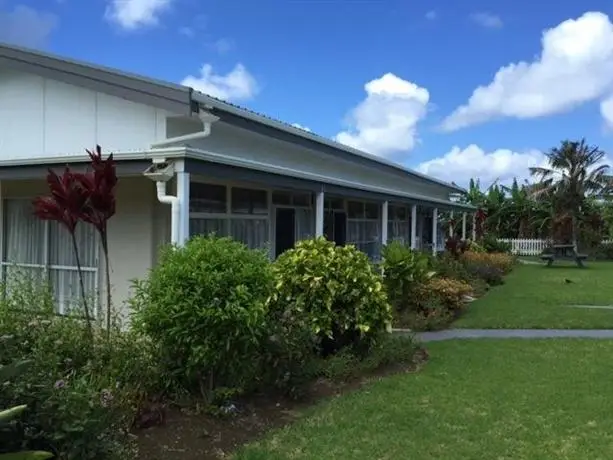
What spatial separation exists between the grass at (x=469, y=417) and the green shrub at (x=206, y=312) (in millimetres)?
885

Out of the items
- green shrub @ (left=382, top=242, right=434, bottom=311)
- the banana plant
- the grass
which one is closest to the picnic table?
green shrub @ (left=382, top=242, right=434, bottom=311)

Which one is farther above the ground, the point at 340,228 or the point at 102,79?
the point at 102,79

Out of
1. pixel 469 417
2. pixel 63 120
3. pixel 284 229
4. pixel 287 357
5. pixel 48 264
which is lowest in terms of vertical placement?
pixel 469 417

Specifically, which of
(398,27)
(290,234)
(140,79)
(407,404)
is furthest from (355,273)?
(398,27)

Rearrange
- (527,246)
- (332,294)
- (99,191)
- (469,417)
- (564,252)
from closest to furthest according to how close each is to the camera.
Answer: (469,417), (99,191), (332,294), (564,252), (527,246)

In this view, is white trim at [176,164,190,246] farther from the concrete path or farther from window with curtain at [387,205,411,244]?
window with curtain at [387,205,411,244]

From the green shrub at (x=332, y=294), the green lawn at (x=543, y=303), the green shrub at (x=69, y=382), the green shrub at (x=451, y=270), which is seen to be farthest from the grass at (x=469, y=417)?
the green shrub at (x=451, y=270)

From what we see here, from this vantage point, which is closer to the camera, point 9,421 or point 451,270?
point 9,421

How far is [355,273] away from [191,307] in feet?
9.71

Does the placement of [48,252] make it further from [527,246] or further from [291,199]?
[527,246]

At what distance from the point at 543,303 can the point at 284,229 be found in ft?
20.7

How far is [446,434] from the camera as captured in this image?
19.2ft

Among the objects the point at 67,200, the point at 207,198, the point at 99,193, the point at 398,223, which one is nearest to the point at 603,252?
the point at 398,223

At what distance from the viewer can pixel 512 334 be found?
11156 millimetres
